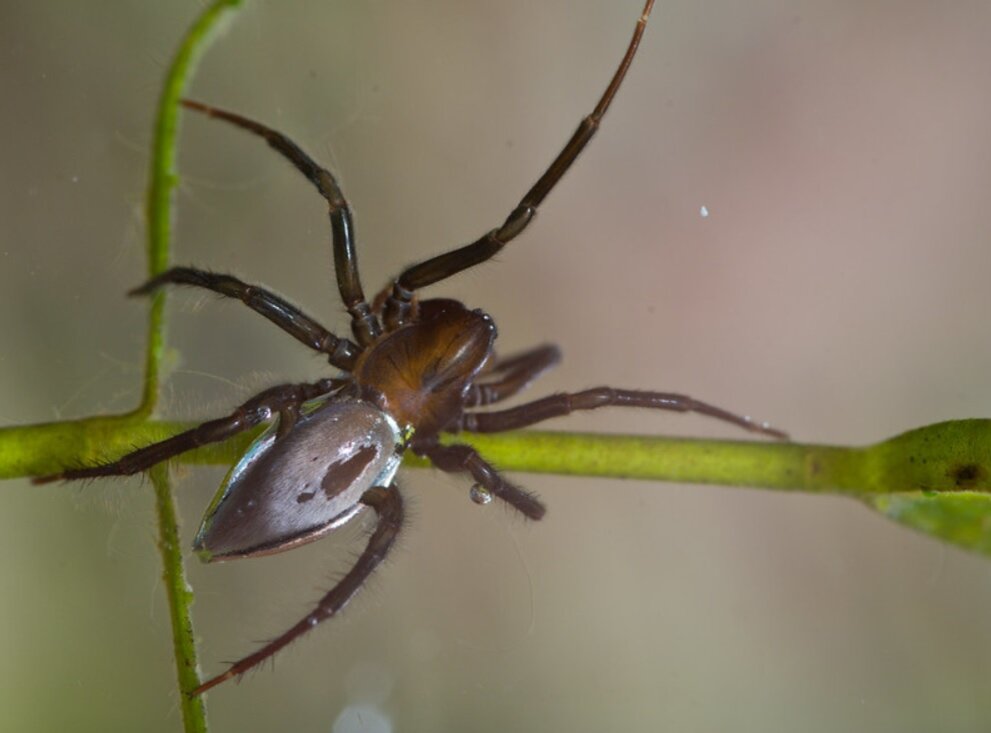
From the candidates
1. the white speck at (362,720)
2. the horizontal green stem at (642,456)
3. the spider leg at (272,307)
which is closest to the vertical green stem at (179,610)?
the horizontal green stem at (642,456)

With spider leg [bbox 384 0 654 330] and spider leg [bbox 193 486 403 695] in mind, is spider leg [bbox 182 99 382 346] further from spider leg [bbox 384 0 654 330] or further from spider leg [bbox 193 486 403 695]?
spider leg [bbox 193 486 403 695]

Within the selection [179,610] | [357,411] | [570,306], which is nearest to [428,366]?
[357,411]

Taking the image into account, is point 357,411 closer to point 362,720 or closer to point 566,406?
point 566,406

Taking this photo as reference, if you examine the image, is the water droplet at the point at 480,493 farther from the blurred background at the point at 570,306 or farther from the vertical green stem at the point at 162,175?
the vertical green stem at the point at 162,175

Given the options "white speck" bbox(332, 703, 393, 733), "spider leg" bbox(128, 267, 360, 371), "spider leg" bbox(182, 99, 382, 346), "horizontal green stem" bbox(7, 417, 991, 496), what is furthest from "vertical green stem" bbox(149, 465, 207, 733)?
"white speck" bbox(332, 703, 393, 733)

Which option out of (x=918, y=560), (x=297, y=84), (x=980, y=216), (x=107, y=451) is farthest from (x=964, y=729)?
(x=297, y=84)

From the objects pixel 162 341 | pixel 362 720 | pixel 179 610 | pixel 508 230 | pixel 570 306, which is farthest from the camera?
pixel 570 306
